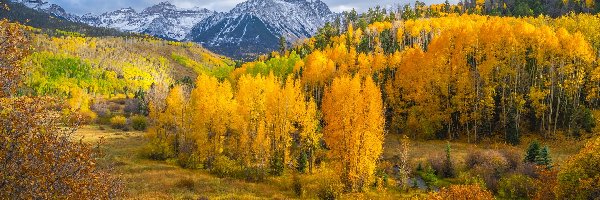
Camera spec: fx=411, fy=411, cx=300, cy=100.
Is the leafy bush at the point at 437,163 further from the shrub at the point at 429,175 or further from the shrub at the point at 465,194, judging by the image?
the shrub at the point at 465,194

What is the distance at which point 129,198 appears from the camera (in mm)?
34344

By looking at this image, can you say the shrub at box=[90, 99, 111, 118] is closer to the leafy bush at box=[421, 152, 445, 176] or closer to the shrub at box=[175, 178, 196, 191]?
the shrub at box=[175, 178, 196, 191]

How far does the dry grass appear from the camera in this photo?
3828 centimetres

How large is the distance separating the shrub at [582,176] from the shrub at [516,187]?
1407 centimetres

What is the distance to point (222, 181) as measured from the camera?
44.0 meters

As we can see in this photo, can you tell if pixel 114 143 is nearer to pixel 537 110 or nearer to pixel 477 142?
pixel 477 142

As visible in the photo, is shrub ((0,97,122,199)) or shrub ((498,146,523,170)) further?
shrub ((498,146,523,170))

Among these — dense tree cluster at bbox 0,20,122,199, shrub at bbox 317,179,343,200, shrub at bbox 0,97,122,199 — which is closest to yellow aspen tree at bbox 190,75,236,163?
shrub at bbox 317,179,343,200

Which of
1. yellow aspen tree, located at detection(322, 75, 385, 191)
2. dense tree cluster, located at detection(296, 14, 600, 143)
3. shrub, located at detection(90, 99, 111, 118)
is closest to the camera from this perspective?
yellow aspen tree, located at detection(322, 75, 385, 191)

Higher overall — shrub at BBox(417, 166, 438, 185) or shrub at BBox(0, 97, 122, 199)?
shrub at BBox(0, 97, 122, 199)

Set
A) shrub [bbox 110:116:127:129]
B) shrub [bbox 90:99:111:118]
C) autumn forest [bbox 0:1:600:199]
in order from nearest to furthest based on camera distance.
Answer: autumn forest [bbox 0:1:600:199] < shrub [bbox 110:116:127:129] < shrub [bbox 90:99:111:118]

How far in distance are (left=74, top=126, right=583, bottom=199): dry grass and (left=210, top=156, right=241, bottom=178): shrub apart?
1215mm

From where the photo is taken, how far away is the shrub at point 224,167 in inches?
1885

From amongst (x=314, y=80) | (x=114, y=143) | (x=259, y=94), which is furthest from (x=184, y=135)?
(x=314, y=80)
